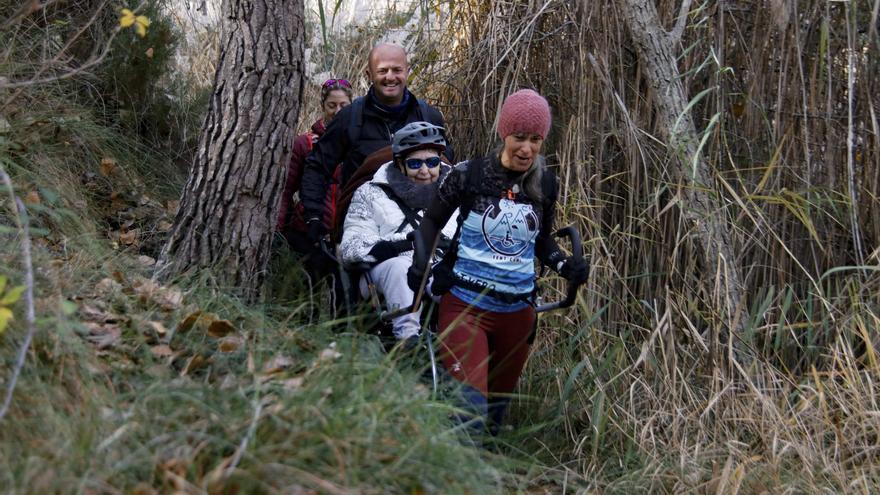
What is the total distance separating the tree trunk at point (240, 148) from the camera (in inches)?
207

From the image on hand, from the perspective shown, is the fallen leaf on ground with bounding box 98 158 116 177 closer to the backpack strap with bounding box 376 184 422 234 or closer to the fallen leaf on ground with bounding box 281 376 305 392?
the backpack strap with bounding box 376 184 422 234

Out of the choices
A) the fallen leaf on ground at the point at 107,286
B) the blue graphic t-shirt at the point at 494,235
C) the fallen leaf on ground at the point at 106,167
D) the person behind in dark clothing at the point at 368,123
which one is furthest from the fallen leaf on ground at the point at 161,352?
the fallen leaf on ground at the point at 106,167

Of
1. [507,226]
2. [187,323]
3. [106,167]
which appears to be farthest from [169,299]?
[106,167]

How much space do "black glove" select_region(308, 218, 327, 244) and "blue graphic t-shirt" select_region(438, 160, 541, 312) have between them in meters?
1.44

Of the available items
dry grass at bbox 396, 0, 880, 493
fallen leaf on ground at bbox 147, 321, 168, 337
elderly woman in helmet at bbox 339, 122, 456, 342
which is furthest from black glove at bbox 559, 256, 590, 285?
fallen leaf on ground at bbox 147, 321, 168, 337

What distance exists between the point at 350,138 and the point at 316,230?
0.67m

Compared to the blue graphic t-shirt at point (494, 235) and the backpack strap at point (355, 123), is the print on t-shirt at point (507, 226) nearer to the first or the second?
the blue graphic t-shirt at point (494, 235)

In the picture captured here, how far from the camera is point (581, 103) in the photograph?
240 inches

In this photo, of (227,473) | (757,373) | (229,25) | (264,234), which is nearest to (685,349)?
(757,373)

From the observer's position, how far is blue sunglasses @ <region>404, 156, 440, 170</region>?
5.40 metres

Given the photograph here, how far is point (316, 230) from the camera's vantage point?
585cm

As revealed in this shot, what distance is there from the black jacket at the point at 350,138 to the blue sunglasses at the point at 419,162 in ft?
2.48

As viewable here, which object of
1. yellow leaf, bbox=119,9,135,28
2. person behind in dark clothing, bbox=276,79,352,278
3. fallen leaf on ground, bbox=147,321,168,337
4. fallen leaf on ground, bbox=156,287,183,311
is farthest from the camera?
person behind in dark clothing, bbox=276,79,352,278

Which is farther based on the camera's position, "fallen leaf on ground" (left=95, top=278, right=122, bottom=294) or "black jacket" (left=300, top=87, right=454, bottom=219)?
"black jacket" (left=300, top=87, right=454, bottom=219)
